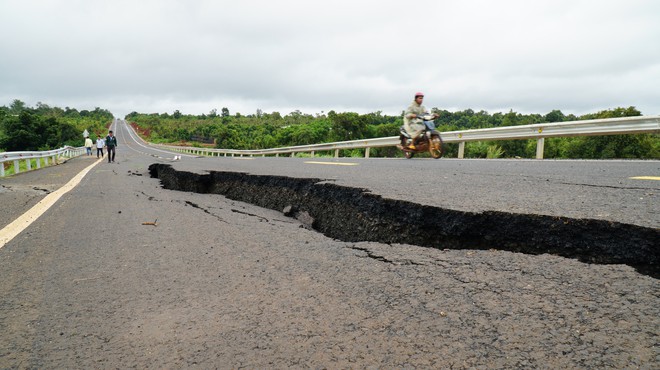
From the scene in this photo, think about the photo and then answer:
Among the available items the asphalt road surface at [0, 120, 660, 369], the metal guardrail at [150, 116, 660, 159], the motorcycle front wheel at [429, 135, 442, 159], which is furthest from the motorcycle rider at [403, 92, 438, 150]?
the asphalt road surface at [0, 120, 660, 369]

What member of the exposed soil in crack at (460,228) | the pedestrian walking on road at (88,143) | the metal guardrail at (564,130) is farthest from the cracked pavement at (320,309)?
the pedestrian walking on road at (88,143)

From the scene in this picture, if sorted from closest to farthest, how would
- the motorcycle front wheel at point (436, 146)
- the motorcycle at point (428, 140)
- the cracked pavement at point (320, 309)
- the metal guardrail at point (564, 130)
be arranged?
the cracked pavement at point (320, 309) < the metal guardrail at point (564, 130) < the motorcycle at point (428, 140) < the motorcycle front wheel at point (436, 146)

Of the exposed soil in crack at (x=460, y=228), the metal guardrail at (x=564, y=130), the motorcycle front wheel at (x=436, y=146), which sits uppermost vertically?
the metal guardrail at (x=564, y=130)

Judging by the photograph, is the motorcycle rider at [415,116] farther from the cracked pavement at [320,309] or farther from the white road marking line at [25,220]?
the cracked pavement at [320,309]

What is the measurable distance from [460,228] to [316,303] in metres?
1.58

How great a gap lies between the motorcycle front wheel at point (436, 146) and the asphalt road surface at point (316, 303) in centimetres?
730

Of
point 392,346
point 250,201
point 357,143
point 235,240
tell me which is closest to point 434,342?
point 392,346

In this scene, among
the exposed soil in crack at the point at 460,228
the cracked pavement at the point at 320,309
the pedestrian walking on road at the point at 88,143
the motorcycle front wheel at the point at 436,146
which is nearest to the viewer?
the cracked pavement at the point at 320,309

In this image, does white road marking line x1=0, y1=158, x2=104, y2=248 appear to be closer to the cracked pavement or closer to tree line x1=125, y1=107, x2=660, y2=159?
the cracked pavement

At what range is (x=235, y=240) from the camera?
11.1 feet

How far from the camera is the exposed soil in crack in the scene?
2521 millimetres

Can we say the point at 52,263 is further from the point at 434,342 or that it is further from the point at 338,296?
the point at 434,342

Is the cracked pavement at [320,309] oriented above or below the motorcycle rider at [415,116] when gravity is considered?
below

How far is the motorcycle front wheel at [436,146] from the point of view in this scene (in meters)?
10.8
